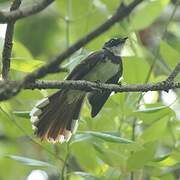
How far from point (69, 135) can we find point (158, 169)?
379 millimetres

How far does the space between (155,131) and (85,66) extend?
43 cm

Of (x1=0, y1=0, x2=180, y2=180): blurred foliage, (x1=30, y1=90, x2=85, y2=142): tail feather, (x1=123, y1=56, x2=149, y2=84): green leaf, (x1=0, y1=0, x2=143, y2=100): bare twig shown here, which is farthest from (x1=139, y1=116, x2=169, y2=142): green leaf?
(x1=0, y1=0, x2=143, y2=100): bare twig

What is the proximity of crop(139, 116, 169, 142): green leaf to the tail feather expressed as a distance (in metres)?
0.30

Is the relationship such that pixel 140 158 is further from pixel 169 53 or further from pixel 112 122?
pixel 169 53

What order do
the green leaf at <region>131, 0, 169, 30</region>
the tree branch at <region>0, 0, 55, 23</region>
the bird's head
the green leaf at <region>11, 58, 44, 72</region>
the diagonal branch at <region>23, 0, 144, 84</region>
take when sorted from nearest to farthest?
the diagonal branch at <region>23, 0, 144, 84</region>, the tree branch at <region>0, 0, 55, 23</region>, the green leaf at <region>11, 58, 44, 72</region>, the green leaf at <region>131, 0, 169, 30</region>, the bird's head

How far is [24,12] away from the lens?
4.82 ft

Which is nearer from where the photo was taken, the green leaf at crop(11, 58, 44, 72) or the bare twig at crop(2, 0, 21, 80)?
the bare twig at crop(2, 0, 21, 80)

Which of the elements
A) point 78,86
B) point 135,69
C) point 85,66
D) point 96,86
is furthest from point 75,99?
point 78,86

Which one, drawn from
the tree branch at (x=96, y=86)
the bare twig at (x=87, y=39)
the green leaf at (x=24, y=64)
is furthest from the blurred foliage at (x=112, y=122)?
the bare twig at (x=87, y=39)

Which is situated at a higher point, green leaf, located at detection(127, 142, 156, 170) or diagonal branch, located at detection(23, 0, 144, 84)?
diagonal branch, located at detection(23, 0, 144, 84)

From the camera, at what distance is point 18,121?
2.58 meters

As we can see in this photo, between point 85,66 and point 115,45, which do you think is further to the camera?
point 115,45

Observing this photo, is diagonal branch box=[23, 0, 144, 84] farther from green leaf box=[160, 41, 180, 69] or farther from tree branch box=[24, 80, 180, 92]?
green leaf box=[160, 41, 180, 69]

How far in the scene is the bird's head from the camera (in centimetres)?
297
